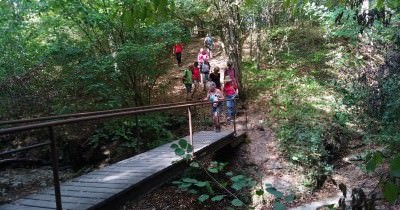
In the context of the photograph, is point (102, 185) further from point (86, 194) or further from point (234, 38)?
Answer: point (234, 38)

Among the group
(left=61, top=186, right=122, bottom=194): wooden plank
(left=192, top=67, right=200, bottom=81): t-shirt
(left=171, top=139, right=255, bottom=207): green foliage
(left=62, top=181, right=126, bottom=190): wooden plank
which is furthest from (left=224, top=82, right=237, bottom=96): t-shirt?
(left=171, top=139, right=255, bottom=207): green foliage

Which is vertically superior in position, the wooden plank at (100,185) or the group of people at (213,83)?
the group of people at (213,83)

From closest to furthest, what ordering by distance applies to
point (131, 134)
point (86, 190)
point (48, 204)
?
point (48, 204) < point (86, 190) < point (131, 134)

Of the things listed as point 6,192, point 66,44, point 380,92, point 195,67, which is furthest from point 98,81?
point 380,92

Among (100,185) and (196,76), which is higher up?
(196,76)

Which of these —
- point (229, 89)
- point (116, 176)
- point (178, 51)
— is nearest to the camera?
point (116, 176)

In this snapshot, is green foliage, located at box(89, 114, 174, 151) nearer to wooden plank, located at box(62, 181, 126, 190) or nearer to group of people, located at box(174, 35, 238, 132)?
group of people, located at box(174, 35, 238, 132)

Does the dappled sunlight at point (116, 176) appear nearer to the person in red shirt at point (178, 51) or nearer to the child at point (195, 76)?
the child at point (195, 76)

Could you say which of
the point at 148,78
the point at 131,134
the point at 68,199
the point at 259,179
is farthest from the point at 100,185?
the point at 148,78

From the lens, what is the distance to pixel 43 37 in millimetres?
12320

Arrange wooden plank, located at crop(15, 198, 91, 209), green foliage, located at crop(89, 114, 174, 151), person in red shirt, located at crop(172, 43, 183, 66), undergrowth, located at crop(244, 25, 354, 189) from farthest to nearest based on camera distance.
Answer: person in red shirt, located at crop(172, 43, 183, 66) → green foliage, located at crop(89, 114, 174, 151) → undergrowth, located at crop(244, 25, 354, 189) → wooden plank, located at crop(15, 198, 91, 209)

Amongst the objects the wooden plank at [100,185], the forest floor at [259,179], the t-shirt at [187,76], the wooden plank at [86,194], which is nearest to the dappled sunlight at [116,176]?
the wooden plank at [100,185]

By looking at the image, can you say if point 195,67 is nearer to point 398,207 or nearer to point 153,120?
point 153,120

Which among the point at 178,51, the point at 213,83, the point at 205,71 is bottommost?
the point at 213,83
